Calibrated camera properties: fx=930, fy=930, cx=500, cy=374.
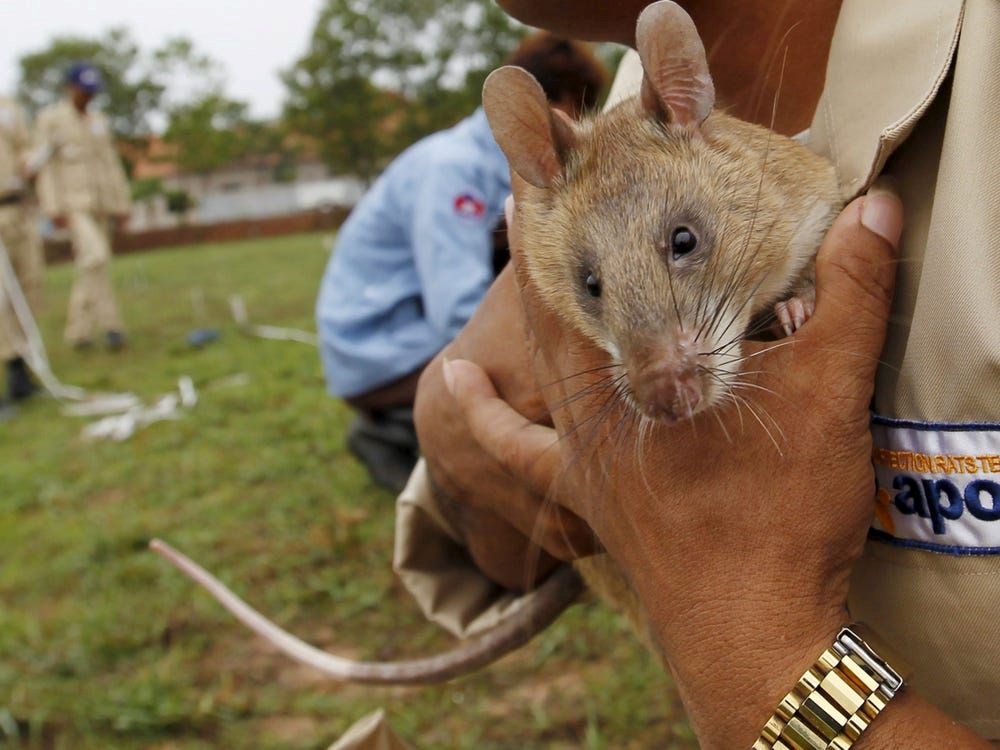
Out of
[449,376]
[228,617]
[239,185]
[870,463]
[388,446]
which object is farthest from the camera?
[239,185]

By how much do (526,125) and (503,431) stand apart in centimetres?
60

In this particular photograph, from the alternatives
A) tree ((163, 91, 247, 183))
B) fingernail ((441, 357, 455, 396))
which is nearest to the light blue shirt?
fingernail ((441, 357, 455, 396))

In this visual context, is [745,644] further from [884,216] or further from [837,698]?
[884,216]

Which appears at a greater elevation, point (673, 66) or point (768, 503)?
point (673, 66)

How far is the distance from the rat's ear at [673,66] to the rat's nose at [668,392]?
1.70 feet

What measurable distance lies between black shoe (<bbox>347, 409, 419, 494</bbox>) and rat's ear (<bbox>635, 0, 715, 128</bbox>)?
3522 millimetres

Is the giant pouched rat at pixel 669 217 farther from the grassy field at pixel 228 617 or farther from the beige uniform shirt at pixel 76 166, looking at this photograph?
the beige uniform shirt at pixel 76 166

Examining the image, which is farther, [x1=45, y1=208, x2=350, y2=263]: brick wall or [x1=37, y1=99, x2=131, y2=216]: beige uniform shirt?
[x1=45, y1=208, x2=350, y2=263]: brick wall

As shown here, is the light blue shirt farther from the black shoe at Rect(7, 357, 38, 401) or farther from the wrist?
the black shoe at Rect(7, 357, 38, 401)

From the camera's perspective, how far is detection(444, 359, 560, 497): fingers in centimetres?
179

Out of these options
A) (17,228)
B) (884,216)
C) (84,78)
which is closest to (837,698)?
(884,216)

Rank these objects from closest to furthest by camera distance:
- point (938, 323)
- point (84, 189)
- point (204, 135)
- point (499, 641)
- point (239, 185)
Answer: point (938, 323) → point (499, 641) → point (84, 189) → point (204, 135) → point (239, 185)

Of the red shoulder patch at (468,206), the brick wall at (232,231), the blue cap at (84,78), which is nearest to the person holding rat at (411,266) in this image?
the red shoulder patch at (468,206)

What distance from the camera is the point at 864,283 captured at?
55.2 inches
